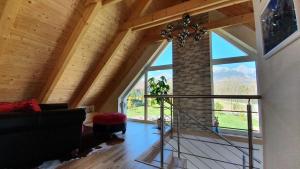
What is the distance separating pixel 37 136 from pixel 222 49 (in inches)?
188

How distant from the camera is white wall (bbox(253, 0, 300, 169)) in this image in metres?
1.15

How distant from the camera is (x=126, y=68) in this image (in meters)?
6.28

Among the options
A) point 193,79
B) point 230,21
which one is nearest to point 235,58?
point 230,21

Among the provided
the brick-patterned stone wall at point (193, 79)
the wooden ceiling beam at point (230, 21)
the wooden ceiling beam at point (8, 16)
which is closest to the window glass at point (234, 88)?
the brick-patterned stone wall at point (193, 79)

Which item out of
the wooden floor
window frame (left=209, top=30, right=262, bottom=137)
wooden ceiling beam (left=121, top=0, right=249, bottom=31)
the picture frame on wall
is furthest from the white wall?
window frame (left=209, top=30, right=262, bottom=137)

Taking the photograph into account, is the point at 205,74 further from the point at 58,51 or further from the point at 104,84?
the point at 58,51

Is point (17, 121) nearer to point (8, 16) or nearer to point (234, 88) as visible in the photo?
point (8, 16)

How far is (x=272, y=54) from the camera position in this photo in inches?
60.2

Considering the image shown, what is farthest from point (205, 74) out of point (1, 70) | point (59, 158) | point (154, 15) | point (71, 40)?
point (1, 70)

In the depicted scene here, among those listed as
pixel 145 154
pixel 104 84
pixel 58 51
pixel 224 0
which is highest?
pixel 224 0

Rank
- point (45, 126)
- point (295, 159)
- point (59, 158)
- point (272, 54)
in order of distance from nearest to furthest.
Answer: point (295, 159) < point (272, 54) < point (45, 126) < point (59, 158)

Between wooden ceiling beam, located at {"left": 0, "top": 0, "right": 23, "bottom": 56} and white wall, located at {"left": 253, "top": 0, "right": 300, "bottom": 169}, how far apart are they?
3.29 metres

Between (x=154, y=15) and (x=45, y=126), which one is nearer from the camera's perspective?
(x=45, y=126)

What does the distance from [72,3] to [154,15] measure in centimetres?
170
